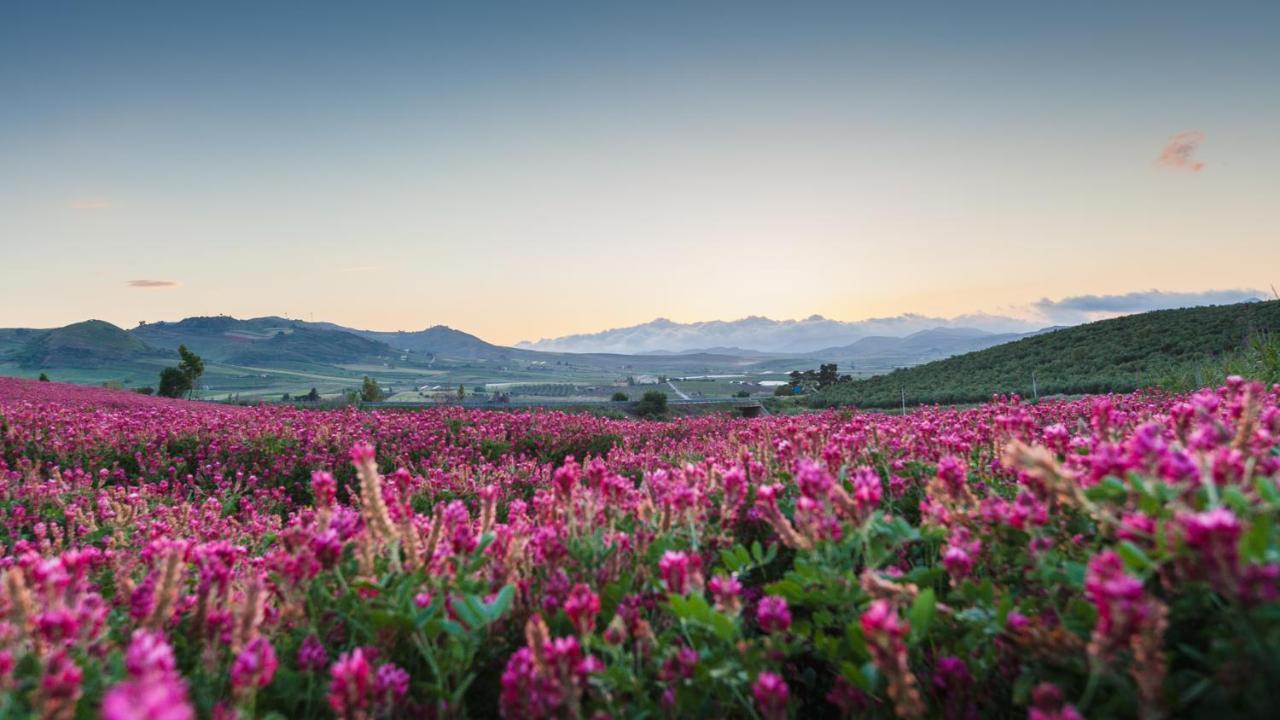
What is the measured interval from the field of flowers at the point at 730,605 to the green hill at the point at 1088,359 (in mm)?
27157

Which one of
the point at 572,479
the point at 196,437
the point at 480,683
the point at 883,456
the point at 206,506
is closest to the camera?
the point at 480,683

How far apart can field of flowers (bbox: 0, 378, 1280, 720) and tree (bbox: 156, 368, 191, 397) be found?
5443 cm

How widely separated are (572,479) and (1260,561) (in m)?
2.64

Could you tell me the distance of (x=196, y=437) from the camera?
11.4m

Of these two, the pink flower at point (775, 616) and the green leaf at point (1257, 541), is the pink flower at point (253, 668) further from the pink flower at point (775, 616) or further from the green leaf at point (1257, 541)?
the green leaf at point (1257, 541)

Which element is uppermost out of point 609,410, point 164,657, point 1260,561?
point 1260,561

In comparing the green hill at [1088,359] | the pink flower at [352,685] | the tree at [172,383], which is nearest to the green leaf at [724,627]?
the pink flower at [352,685]

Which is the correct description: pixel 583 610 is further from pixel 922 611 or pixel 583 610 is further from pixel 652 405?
pixel 652 405

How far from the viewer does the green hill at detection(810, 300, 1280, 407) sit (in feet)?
95.0

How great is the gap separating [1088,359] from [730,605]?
41232 mm

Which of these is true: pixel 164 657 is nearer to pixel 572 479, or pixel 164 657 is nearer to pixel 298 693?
pixel 298 693

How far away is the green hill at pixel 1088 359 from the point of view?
1140 inches

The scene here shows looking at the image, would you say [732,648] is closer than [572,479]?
Yes

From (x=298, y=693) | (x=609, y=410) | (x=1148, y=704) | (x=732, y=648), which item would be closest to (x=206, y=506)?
(x=298, y=693)
